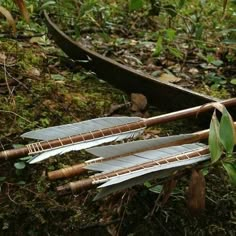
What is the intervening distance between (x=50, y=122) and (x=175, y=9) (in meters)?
1.07

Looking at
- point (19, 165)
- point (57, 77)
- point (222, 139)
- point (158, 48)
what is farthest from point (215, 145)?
point (158, 48)

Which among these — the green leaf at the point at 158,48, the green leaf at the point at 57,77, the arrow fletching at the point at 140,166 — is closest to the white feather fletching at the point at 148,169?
the arrow fletching at the point at 140,166

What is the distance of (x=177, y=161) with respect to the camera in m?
0.95

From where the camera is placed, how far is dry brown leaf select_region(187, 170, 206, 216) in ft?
3.27

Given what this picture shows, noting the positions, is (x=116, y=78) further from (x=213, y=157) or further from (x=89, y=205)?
(x=213, y=157)

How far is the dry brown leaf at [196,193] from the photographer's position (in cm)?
100

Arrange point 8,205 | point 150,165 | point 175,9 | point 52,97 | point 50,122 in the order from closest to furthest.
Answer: point 150,165, point 8,205, point 50,122, point 52,97, point 175,9

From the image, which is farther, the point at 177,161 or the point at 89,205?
the point at 89,205

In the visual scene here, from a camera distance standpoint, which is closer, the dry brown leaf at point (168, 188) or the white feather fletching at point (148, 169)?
the white feather fletching at point (148, 169)

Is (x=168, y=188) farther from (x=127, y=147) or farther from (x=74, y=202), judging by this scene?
(x=74, y=202)

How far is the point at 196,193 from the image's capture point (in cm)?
100

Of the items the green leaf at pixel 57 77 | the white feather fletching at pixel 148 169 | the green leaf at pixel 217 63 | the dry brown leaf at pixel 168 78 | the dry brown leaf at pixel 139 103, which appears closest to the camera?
the white feather fletching at pixel 148 169

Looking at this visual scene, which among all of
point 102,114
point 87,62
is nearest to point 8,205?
point 102,114

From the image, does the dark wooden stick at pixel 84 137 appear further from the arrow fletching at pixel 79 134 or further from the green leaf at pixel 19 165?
the green leaf at pixel 19 165
